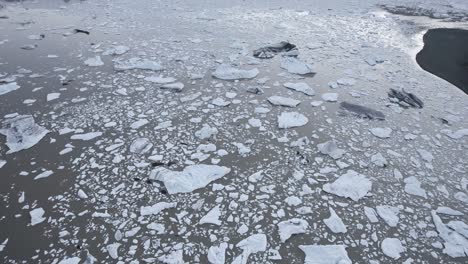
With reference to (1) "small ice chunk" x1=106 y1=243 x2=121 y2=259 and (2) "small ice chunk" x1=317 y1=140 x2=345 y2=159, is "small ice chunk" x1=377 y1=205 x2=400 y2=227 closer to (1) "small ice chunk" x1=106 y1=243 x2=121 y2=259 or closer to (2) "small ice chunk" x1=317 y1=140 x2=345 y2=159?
(2) "small ice chunk" x1=317 y1=140 x2=345 y2=159

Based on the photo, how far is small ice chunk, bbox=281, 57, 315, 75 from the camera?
4.70 m

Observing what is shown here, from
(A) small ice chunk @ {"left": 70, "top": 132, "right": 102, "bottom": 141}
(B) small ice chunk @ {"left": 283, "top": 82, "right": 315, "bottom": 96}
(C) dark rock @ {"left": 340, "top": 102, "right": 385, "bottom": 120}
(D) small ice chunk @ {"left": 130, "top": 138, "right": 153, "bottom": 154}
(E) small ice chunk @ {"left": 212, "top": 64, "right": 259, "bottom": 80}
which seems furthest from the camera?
(E) small ice chunk @ {"left": 212, "top": 64, "right": 259, "bottom": 80}

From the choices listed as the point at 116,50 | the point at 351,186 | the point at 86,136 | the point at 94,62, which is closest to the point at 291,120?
the point at 351,186

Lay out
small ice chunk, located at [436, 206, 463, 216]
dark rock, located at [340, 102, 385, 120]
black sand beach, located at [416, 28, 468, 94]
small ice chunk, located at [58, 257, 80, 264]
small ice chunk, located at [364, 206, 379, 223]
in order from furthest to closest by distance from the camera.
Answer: black sand beach, located at [416, 28, 468, 94]
dark rock, located at [340, 102, 385, 120]
small ice chunk, located at [436, 206, 463, 216]
small ice chunk, located at [364, 206, 379, 223]
small ice chunk, located at [58, 257, 80, 264]

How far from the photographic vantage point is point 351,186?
2.66 meters

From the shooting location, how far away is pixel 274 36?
6191 mm

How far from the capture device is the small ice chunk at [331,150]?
9.86 ft

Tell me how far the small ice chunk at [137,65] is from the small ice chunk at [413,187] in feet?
11.3

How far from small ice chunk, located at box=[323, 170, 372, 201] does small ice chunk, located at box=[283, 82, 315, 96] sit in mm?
1583

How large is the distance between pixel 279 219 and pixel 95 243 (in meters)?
1.28

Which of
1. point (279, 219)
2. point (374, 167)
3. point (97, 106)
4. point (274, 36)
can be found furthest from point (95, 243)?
point (274, 36)

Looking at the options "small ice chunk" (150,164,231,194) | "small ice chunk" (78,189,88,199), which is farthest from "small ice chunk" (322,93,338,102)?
"small ice chunk" (78,189,88,199)

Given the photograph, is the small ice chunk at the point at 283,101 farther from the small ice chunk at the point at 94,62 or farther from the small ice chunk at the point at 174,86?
the small ice chunk at the point at 94,62

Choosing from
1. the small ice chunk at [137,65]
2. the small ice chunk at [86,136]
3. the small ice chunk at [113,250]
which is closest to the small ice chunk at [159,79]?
the small ice chunk at [137,65]
